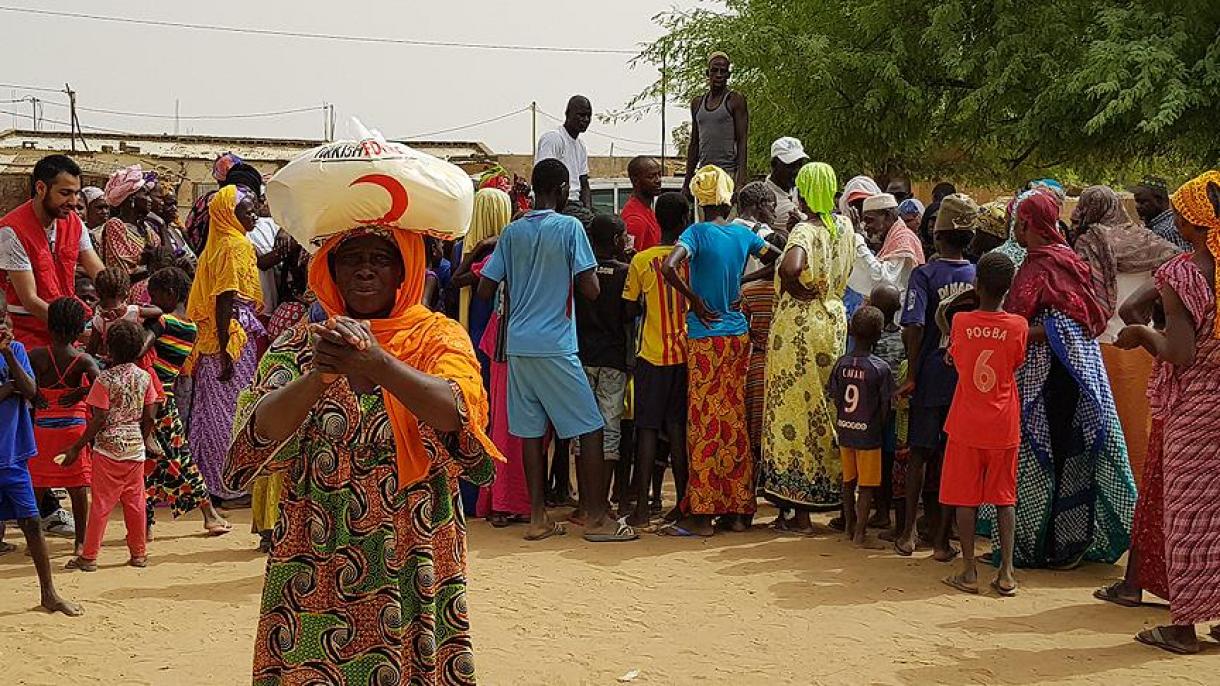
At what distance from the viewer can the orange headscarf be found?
3008 millimetres

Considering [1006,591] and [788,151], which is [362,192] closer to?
[1006,591]

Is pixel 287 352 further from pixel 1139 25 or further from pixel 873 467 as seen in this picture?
pixel 1139 25

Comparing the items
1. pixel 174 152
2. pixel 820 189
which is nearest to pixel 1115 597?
pixel 820 189

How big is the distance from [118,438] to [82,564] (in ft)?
2.41

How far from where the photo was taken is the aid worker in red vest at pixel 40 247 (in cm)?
700

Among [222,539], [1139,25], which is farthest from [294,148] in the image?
[222,539]

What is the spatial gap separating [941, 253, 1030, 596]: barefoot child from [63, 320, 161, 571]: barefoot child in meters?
4.30

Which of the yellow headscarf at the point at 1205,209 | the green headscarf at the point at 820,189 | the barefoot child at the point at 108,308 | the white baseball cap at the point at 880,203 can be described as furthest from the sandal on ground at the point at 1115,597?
the barefoot child at the point at 108,308

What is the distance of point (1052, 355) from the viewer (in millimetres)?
6504

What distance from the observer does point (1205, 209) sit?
5.23 m

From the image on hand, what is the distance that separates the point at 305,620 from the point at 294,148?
3419 cm

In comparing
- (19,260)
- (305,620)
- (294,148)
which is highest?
(294,148)

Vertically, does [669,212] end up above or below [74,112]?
below

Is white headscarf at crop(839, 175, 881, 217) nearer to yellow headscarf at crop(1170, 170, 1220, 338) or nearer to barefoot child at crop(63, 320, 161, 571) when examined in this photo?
yellow headscarf at crop(1170, 170, 1220, 338)
